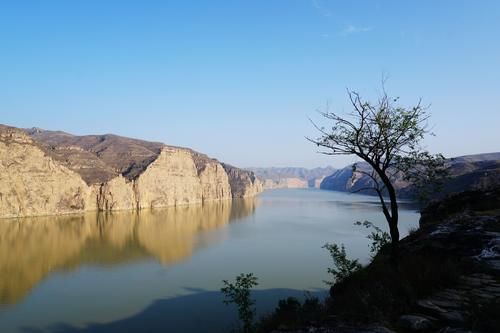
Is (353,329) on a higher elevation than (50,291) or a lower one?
higher

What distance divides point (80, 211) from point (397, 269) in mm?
108950

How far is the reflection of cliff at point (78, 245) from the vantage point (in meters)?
38.0

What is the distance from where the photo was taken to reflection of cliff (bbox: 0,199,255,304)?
38.0m

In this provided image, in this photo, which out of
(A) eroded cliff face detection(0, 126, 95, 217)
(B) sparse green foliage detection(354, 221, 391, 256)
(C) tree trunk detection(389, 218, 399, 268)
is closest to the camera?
(C) tree trunk detection(389, 218, 399, 268)

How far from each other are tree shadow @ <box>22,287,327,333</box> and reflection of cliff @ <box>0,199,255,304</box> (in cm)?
1017

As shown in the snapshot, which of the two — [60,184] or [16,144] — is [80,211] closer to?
[60,184]

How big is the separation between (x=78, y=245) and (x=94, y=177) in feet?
235

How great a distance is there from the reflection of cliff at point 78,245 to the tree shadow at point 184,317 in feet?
33.4

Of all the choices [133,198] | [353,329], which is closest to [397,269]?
[353,329]

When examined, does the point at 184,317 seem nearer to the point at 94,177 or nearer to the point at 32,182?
the point at 32,182

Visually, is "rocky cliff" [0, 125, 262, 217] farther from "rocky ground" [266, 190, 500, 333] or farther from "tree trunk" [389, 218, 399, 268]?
"rocky ground" [266, 190, 500, 333]

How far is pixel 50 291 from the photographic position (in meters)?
31.2

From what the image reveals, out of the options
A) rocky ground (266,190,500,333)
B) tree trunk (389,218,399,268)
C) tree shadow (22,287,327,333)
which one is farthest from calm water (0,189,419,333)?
rocky ground (266,190,500,333)

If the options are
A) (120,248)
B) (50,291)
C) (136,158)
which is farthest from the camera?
(136,158)
